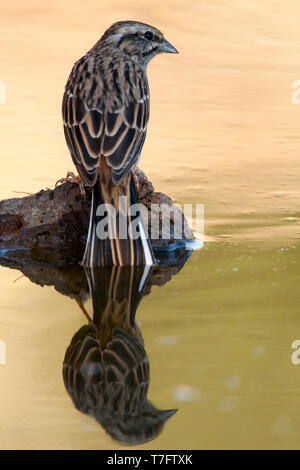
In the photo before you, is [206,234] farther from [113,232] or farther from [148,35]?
[148,35]

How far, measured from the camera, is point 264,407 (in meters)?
3.62

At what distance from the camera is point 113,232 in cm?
A: 537

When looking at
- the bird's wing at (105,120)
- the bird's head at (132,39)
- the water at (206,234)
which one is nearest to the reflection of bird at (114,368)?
the water at (206,234)

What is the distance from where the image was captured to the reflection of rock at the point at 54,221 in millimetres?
5988

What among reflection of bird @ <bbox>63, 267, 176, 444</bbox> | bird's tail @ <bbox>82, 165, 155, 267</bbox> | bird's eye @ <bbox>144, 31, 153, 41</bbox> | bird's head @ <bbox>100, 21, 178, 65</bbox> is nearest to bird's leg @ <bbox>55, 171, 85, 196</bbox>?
bird's tail @ <bbox>82, 165, 155, 267</bbox>

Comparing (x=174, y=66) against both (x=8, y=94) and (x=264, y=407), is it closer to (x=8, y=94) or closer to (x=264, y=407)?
(x=8, y=94)

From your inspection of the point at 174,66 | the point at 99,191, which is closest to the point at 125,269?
the point at 99,191

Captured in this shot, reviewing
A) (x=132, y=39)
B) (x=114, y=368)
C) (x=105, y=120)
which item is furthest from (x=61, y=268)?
(x=132, y=39)

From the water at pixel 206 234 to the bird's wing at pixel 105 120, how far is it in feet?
2.48

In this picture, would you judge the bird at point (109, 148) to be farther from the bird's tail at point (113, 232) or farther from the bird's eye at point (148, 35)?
the bird's eye at point (148, 35)

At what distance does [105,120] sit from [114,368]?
2076 mm

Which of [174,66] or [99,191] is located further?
[174,66]

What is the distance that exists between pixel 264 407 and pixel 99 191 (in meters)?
2.27

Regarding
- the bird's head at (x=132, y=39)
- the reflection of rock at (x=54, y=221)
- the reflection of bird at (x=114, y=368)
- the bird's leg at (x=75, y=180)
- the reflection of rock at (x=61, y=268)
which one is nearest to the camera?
the reflection of bird at (x=114, y=368)
